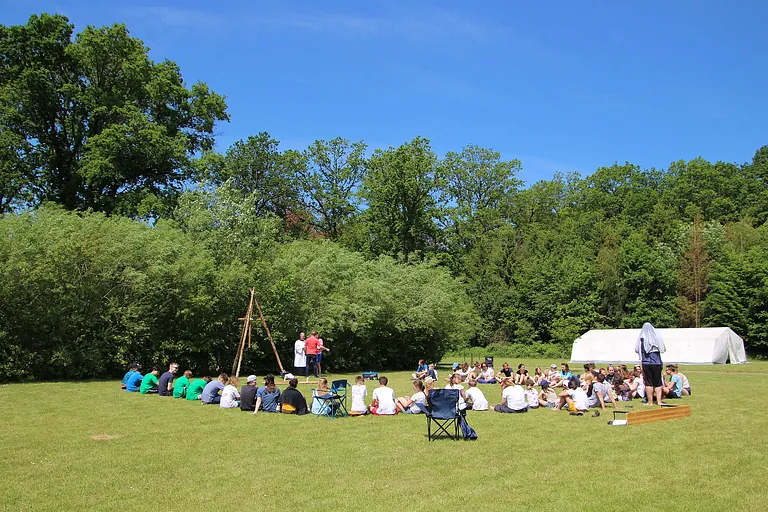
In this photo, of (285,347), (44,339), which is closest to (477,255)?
(285,347)

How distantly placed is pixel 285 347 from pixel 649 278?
32.8m

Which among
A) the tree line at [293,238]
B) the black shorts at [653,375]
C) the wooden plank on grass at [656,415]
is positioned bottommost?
the wooden plank on grass at [656,415]

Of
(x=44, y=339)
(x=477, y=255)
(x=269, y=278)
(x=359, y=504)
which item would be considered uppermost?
(x=477, y=255)

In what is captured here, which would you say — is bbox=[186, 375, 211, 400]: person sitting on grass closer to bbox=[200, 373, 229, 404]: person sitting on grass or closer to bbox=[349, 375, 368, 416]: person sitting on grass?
bbox=[200, 373, 229, 404]: person sitting on grass

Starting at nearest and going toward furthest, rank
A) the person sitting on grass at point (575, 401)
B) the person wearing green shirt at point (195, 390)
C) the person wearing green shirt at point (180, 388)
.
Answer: the person sitting on grass at point (575, 401) < the person wearing green shirt at point (195, 390) < the person wearing green shirt at point (180, 388)

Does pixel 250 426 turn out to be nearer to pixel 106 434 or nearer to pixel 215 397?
pixel 106 434

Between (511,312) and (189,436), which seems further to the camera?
(511,312)

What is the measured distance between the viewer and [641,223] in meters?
57.8

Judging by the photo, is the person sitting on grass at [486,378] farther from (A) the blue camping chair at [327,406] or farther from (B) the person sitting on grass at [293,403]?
(B) the person sitting on grass at [293,403]

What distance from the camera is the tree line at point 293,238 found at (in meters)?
21.4

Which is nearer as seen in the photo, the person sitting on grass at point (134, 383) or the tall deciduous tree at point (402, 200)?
the person sitting on grass at point (134, 383)

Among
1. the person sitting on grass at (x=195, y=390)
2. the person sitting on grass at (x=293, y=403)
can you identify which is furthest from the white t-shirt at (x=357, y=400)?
the person sitting on grass at (x=195, y=390)

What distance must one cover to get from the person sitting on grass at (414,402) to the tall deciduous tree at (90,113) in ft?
77.6

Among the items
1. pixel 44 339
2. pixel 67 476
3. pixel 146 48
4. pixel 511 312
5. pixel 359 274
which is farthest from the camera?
pixel 511 312
